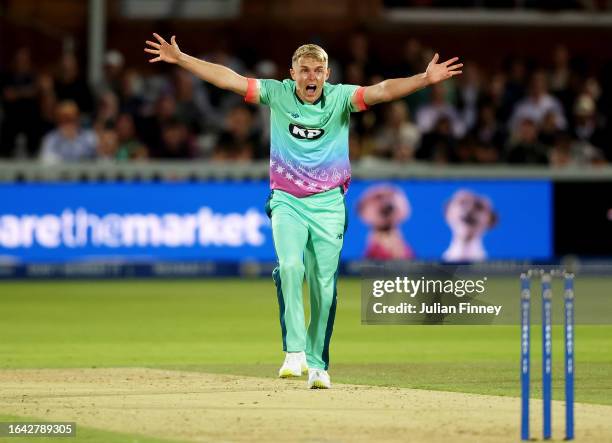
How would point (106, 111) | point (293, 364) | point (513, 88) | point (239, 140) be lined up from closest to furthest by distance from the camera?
point (293, 364) < point (239, 140) < point (106, 111) < point (513, 88)

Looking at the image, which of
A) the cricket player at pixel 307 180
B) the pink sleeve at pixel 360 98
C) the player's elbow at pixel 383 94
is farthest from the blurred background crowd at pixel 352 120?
the player's elbow at pixel 383 94

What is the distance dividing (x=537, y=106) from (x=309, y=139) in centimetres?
1519

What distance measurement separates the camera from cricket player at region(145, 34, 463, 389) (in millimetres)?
11750

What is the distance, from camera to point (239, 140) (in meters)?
24.1

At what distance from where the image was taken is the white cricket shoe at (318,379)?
37.9ft

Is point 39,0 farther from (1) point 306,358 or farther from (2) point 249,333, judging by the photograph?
(1) point 306,358

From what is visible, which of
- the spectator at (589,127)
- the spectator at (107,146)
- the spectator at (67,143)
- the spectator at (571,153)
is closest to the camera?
the spectator at (67,143)

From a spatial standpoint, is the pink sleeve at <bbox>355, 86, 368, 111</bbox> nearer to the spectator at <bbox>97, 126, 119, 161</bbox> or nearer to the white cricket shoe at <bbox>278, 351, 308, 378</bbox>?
the white cricket shoe at <bbox>278, 351, 308, 378</bbox>

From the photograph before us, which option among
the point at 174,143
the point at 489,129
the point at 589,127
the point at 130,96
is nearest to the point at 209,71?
the point at 174,143

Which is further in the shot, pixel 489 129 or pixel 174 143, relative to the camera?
pixel 489 129

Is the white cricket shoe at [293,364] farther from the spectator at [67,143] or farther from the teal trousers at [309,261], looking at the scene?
the spectator at [67,143]

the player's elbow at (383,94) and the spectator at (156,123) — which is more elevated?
the spectator at (156,123)

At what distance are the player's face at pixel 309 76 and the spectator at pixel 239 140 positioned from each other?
11999 mm

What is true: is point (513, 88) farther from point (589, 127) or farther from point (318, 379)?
point (318, 379)
